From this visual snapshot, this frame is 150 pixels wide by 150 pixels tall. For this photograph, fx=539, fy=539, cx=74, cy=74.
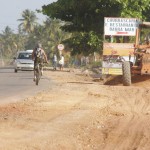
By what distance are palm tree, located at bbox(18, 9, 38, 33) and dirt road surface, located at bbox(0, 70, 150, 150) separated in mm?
102205

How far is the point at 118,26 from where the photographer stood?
24.7 metres

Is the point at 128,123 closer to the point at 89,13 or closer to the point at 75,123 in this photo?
the point at 75,123

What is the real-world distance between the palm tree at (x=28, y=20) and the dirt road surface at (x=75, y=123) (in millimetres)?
102205

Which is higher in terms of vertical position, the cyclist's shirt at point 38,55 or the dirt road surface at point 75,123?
the cyclist's shirt at point 38,55

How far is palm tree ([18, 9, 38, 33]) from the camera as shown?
117m

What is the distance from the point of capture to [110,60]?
78.8ft

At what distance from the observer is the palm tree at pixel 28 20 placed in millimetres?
117188

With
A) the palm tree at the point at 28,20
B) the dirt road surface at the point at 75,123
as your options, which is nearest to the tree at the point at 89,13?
the dirt road surface at the point at 75,123

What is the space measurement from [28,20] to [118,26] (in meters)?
93.8

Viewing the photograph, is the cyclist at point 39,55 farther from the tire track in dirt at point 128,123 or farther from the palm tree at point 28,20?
the palm tree at point 28,20

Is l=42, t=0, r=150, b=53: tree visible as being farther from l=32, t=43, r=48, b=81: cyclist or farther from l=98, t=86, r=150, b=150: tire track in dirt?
l=98, t=86, r=150, b=150: tire track in dirt

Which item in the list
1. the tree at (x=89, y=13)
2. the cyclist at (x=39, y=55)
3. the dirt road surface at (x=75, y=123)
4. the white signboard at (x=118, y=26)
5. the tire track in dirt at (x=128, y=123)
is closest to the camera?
the dirt road surface at (x=75, y=123)

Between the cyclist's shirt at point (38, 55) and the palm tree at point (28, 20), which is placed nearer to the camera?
the cyclist's shirt at point (38, 55)

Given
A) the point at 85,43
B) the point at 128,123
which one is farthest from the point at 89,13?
the point at 128,123
